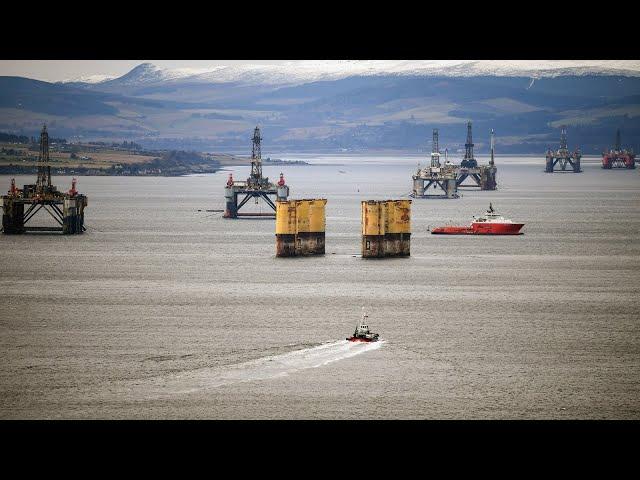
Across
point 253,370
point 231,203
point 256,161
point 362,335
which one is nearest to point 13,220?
point 231,203

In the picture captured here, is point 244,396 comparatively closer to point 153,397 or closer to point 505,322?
point 153,397

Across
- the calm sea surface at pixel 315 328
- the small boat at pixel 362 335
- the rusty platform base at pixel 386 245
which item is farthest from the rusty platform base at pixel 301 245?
the small boat at pixel 362 335

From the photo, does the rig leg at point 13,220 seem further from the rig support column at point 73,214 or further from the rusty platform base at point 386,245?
the rusty platform base at point 386,245

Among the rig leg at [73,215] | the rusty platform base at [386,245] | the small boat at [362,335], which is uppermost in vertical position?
the rig leg at [73,215]

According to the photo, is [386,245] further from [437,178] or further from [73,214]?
[437,178]

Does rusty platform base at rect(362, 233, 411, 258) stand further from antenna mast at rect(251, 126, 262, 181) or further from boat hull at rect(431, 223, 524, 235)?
antenna mast at rect(251, 126, 262, 181)

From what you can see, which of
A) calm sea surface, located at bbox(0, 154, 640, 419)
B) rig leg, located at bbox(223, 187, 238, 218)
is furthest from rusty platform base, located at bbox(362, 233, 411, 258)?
rig leg, located at bbox(223, 187, 238, 218)
